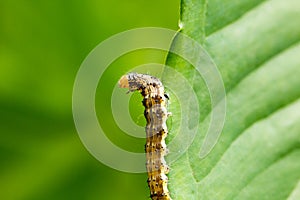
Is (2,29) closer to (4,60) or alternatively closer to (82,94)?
(4,60)

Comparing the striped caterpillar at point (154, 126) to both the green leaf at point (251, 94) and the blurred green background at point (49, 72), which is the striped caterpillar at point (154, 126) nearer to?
the blurred green background at point (49, 72)

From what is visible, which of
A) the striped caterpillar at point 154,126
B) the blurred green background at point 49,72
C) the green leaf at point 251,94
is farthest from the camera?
the blurred green background at point 49,72

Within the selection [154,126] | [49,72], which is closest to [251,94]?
[154,126]

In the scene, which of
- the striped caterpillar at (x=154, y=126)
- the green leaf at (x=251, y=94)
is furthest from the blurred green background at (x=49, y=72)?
the green leaf at (x=251, y=94)

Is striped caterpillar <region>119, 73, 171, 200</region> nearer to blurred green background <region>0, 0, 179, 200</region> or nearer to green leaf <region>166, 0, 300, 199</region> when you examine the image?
blurred green background <region>0, 0, 179, 200</region>

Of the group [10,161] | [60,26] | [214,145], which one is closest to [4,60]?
[60,26]

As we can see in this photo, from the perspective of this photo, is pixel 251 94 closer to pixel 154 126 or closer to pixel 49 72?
pixel 154 126
